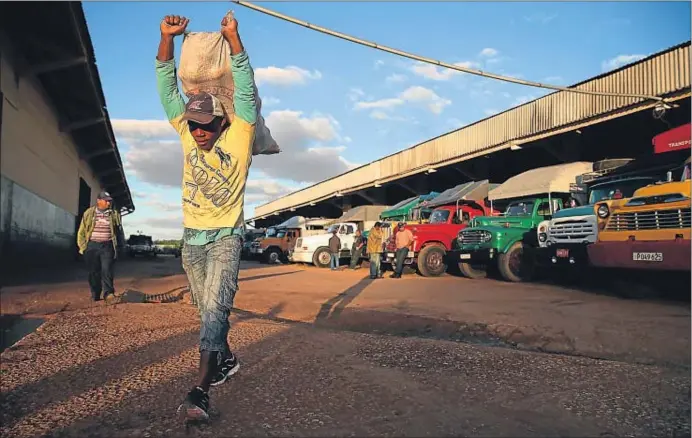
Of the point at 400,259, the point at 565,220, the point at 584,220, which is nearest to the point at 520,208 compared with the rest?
the point at 565,220

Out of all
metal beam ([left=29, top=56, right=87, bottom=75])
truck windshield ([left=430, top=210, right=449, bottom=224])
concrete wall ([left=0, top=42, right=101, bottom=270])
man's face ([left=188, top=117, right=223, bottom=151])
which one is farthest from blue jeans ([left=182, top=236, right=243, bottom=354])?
truck windshield ([left=430, top=210, right=449, bottom=224])

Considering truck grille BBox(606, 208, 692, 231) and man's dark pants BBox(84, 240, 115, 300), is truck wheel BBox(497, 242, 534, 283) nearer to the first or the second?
truck grille BBox(606, 208, 692, 231)

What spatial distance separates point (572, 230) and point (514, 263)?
3.07 m

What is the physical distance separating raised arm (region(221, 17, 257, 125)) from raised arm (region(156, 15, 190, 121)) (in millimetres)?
352

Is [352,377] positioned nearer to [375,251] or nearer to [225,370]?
[225,370]

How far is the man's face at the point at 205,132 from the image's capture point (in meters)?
3.16

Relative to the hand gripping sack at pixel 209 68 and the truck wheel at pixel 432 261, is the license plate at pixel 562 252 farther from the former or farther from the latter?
the hand gripping sack at pixel 209 68

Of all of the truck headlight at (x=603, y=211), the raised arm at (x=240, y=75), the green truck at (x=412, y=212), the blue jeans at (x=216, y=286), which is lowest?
the blue jeans at (x=216, y=286)

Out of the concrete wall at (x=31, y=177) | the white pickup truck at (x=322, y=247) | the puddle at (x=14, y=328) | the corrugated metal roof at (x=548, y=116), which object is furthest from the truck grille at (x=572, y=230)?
the white pickup truck at (x=322, y=247)

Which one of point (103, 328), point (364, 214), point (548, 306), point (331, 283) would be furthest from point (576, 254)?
point (364, 214)

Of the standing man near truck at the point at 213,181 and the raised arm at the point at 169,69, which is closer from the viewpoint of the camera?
the standing man near truck at the point at 213,181

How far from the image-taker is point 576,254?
37.0 ft

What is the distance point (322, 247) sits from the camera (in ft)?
82.9

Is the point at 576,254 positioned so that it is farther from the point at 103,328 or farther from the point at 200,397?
the point at 200,397
